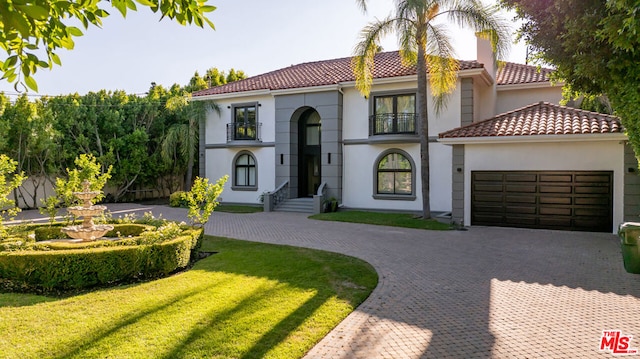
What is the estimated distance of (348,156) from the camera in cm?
2042

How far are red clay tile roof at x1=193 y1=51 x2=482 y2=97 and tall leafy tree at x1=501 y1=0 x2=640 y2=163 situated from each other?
29.8ft

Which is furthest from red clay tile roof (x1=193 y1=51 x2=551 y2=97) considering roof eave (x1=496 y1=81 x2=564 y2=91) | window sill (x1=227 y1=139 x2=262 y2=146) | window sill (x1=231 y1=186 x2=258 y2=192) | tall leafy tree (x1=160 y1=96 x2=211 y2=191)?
window sill (x1=231 y1=186 x2=258 y2=192)

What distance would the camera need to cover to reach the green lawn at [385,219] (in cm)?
1503

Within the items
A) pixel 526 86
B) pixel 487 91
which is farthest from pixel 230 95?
pixel 526 86

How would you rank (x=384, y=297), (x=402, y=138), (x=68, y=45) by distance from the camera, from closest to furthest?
1. (x=68, y=45)
2. (x=384, y=297)
3. (x=402, y=138)

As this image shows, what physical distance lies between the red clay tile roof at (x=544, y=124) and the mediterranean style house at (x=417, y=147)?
0.04m

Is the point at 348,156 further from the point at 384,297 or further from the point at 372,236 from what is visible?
the point at 384,297

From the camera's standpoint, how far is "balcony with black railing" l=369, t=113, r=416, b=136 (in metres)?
18.6

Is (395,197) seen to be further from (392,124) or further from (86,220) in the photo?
(86,220)

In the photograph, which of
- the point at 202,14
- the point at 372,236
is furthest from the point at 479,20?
the point at 202,14

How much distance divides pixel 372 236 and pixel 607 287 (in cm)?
672

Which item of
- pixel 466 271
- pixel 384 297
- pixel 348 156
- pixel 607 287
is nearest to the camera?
pixel 384 297

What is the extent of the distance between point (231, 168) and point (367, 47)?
11.6m

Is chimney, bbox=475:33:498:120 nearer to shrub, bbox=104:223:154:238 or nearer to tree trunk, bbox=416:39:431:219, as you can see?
tree trunk, bbox=416:39:431:219
